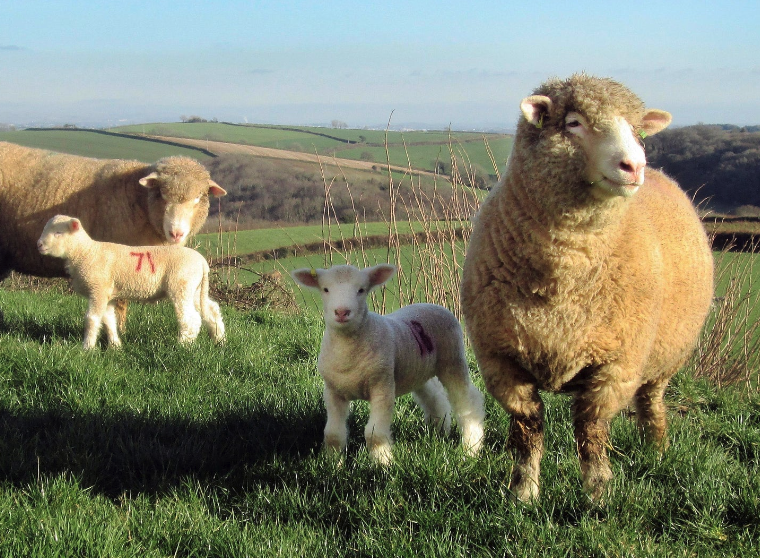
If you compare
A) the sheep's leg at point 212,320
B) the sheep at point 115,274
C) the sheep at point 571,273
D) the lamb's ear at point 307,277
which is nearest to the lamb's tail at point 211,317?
the sheep's leg at point 212,320

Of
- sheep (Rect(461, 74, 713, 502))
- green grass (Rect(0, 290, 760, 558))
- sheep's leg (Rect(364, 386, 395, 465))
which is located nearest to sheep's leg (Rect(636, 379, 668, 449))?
green grass (Rect(0, 290, 760, 558))

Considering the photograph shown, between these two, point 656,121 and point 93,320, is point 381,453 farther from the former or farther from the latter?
point 93,320

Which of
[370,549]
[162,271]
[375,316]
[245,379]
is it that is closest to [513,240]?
[375,316]

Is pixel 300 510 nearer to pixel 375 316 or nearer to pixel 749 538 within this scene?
pixel 375 316

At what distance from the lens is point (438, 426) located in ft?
12.2

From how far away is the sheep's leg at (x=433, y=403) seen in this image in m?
3.80

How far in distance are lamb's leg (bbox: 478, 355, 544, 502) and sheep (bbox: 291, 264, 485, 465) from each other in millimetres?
391

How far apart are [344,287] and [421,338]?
22.4 inches

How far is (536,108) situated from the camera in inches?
103

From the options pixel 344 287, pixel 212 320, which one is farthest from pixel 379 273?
pixel 212 320

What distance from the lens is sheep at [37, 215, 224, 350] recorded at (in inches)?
209

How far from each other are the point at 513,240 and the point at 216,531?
165cm

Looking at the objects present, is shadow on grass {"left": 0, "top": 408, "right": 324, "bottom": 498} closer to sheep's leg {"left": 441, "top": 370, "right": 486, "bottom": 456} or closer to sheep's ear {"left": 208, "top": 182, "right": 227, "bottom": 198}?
sheep's leg {"left": 441, "top": 370, "right": 486, "bottom": 456}

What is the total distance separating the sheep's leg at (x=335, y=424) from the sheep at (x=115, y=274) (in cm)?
232
